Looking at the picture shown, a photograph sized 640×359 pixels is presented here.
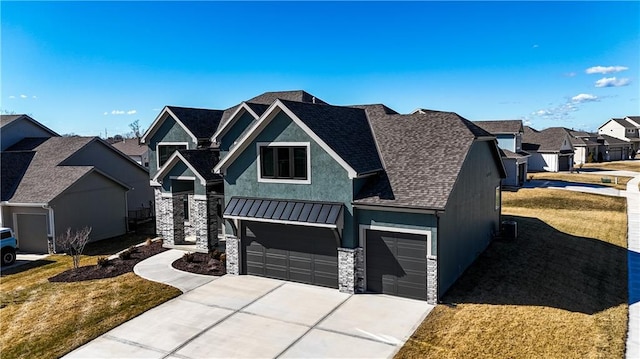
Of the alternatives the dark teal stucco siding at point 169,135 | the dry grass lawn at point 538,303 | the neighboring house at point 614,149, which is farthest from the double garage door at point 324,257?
the neighboring house at point 614,149

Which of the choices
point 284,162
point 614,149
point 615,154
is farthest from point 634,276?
point 615,154

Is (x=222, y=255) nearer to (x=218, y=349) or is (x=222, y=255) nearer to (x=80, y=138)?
(x=218, y=349)

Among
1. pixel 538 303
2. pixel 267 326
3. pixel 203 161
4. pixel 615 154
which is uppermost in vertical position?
pixel 615 154

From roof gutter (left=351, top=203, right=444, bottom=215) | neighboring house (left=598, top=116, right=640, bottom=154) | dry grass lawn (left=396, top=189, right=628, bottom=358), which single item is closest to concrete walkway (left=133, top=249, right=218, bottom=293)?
roof gutter (left=351, top=203, right=444, bottom=215)

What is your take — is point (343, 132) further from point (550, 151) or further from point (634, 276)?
point (550, 151)

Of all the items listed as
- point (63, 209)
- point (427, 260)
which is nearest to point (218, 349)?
point (427, 260)

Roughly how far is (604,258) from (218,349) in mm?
17836

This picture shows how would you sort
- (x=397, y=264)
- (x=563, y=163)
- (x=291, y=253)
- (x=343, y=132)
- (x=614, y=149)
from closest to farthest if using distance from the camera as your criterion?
(x=397, y=264)
(x=291, y=253)
(x=343, y=132)
(x=563, y=163)
(x=614, y=149)

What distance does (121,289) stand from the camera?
16625 millimetres

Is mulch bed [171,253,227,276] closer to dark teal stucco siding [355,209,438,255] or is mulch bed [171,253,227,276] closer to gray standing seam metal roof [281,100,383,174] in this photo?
dark teal stucco siding [355,209,438,255]

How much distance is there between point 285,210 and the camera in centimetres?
1658

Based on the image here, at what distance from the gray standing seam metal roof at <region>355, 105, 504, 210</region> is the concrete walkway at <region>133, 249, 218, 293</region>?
24.8ft

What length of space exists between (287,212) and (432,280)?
588 centimetres

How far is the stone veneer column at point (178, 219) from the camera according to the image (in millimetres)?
23156
